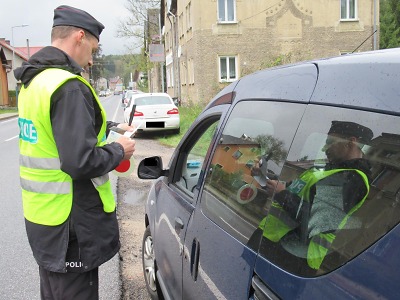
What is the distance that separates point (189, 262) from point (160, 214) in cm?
92

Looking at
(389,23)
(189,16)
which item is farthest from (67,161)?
(389,23)

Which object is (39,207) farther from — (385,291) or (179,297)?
(385,291)

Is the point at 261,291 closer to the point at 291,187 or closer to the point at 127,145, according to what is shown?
the point at 291,187

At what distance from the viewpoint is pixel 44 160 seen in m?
2.08

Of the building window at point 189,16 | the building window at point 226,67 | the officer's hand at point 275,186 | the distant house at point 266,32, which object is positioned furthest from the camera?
the building window at point 189,16

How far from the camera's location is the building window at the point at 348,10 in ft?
79.9

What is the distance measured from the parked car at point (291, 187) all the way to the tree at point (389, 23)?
38569 mm

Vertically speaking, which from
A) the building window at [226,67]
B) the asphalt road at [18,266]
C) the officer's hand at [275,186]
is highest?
the building window at [226,67]

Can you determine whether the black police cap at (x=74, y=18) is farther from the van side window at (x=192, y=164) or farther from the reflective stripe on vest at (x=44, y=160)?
the van side window at (x=192, y=164)

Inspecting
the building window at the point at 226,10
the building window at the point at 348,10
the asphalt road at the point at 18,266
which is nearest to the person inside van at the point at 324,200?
the asphalt road at the point at 18,266

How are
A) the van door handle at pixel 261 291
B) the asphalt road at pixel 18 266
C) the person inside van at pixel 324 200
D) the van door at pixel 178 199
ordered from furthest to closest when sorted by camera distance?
the asphalt road at pixel 18 266, the van door at pixel 178 199, the van door handle at pixel 261 291, the person inside van at pixel 324 200

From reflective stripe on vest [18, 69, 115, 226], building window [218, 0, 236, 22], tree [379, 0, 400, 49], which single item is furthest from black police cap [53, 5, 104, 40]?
tree [379, 0, 400, 49]

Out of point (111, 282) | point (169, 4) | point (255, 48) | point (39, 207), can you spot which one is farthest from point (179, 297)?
point (169, 4)

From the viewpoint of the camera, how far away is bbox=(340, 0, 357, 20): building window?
2436cm
